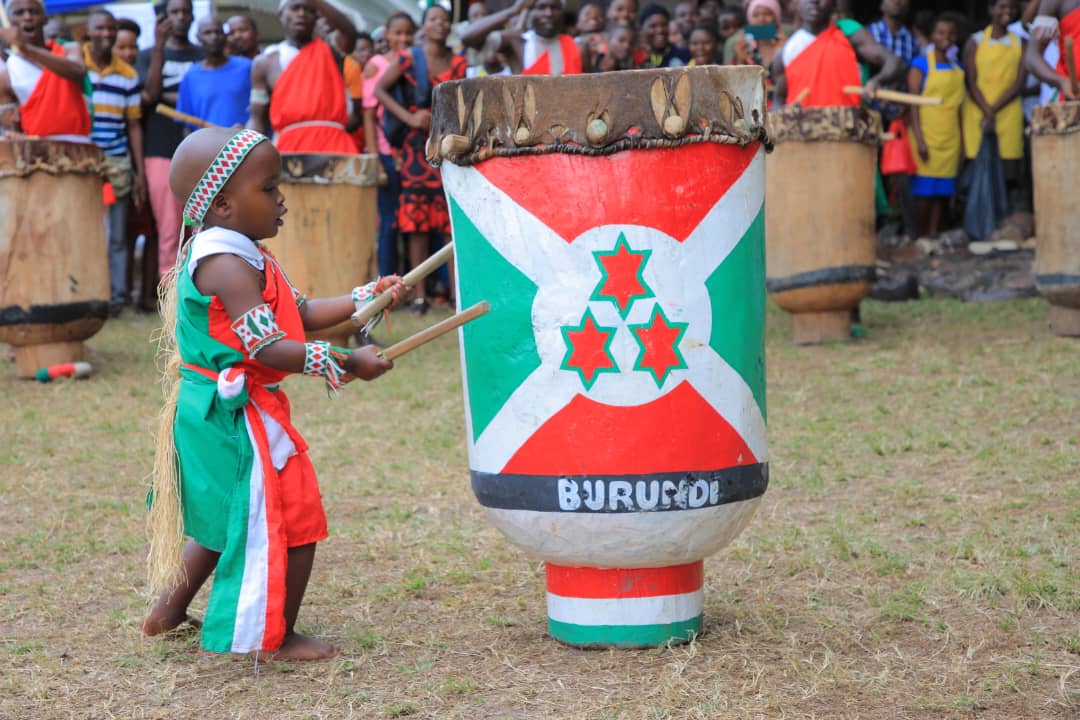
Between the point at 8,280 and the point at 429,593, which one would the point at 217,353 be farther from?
the point at 8,280

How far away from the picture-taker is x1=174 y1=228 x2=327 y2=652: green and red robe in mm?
2762

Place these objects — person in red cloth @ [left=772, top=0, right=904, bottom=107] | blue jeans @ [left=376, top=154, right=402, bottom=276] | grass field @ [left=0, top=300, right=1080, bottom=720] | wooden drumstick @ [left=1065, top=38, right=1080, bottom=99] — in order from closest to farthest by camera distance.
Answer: grass field @ [left=0, top=300, right=1080, bottom=720]
wooden drumstick @ [left=1065, top=38, right=1080, bottom=99]
person in red cloth @ [left=772, top=0, right=904, bottom=107]
blue jeans @ [left=376, top=154, right=402, bottom=276]

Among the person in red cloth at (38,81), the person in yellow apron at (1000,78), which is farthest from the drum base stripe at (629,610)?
the person in yellow apron at (1000,78)

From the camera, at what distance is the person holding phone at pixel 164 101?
8.87 meters

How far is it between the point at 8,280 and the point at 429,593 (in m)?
3.91

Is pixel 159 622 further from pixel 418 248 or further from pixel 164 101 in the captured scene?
pixel 164 101

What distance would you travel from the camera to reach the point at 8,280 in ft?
20.8

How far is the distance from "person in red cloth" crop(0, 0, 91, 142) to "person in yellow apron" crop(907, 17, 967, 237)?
595 centimetres

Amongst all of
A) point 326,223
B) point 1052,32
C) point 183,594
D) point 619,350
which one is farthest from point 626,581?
point 1052,32

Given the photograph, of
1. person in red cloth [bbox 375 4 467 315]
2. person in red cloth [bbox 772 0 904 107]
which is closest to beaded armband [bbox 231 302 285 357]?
person in red cloth [bbox 772 0 904 107]

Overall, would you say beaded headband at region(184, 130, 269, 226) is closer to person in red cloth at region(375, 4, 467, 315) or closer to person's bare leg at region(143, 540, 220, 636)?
person's bare leg at region(143, 540, 220, 636)

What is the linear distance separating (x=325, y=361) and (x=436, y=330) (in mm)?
255

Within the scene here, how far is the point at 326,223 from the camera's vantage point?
6.77 meters

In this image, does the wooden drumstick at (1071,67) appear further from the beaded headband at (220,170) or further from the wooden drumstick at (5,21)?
the wooden drumstick at (5,21)
